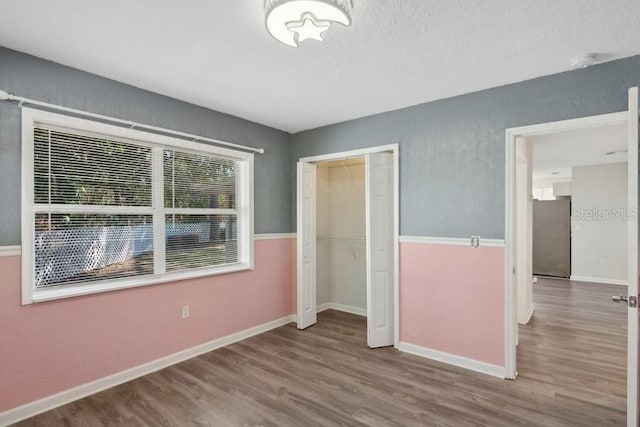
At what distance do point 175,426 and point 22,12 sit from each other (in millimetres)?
2639

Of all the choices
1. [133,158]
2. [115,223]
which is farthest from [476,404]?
[133,158]

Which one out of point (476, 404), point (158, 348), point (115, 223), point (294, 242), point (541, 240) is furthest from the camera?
point (541, 240)

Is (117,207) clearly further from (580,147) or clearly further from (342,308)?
(580,147)

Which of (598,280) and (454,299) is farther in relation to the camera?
(598,280)

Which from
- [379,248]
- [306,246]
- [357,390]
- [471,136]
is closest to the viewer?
[357,390]

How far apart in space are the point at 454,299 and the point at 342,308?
210 centimetres

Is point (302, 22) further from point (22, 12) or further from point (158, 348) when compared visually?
point (158, 348)

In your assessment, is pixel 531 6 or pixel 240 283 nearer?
pixel 531 6

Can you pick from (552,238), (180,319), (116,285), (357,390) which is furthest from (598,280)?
(116,285)

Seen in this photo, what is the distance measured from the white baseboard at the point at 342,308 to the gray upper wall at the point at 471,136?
1769mm

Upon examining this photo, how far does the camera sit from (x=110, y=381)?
103 inches

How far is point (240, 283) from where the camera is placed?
12.1 feet

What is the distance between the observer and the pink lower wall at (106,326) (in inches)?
86.7

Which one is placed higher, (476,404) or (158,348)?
(158,348)
